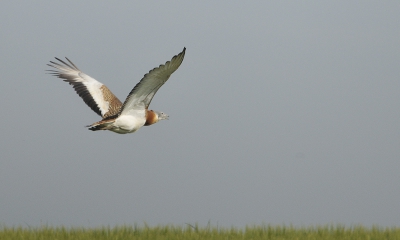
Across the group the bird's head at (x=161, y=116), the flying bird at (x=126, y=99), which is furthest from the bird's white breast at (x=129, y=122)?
the bird's head at (x=161, y=116)

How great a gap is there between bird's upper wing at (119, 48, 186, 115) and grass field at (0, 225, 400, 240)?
1.98 metres

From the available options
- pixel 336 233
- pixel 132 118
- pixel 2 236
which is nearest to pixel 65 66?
pixel 132 118

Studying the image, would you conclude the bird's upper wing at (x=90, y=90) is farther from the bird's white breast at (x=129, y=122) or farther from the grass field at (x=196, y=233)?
the grass field at (x=196, y=233)

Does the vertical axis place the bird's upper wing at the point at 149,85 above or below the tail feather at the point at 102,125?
above

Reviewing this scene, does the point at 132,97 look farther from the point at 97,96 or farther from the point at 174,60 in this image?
the point at 97,96

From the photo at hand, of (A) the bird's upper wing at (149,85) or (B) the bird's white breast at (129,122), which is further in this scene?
(B) the bird's white breast at (129,122)

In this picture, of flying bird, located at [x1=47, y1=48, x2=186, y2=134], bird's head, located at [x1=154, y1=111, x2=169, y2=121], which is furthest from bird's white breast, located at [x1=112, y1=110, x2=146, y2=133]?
bird's head, located at [x1=154, y1=111, x2=169, y2=121]

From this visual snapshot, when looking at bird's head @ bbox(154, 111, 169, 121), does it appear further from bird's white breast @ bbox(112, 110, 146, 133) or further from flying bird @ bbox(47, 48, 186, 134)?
bird's white breast @ bbox(112, 110, 146, 133)

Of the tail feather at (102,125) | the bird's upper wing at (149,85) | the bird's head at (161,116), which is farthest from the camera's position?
the bird's head at (161,116)

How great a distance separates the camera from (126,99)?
813 cm

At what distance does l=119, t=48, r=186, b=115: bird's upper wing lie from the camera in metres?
7.08

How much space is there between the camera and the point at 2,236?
25.2ft

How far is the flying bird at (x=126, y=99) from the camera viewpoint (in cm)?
742

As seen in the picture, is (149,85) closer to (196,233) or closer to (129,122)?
(129,122)
